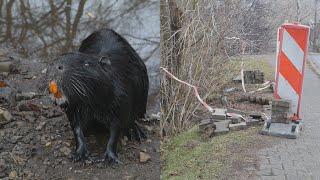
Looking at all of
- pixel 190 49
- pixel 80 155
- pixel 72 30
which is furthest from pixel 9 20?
pixel 190 49

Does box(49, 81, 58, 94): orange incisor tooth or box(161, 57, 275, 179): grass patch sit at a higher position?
A: box(49, 81, 58, 94): orange incisor tooth

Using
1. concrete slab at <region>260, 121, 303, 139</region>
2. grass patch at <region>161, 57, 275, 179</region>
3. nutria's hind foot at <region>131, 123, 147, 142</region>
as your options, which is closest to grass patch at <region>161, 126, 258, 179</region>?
grass patch at <region>161, 57, 275, 179</region>

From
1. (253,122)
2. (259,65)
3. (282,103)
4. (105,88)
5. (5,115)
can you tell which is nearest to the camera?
(5,115)

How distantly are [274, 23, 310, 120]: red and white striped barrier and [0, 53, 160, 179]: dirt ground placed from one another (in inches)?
118

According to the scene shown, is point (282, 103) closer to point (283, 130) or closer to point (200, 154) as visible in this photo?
point (283, 130)

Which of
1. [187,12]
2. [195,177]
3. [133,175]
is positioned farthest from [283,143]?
[133,175]

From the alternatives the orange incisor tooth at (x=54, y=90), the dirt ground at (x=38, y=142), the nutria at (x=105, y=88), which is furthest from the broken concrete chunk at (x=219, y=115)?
the orange incisor tooth at (x=54, y=90)

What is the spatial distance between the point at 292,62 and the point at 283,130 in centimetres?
68

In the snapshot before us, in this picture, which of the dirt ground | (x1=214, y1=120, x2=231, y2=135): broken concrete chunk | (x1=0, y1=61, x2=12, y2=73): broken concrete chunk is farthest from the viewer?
(x1=214, y1=120, x2=231, y2=135): broken concrete chunk

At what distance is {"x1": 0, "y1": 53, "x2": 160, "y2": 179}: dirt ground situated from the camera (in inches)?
68.5

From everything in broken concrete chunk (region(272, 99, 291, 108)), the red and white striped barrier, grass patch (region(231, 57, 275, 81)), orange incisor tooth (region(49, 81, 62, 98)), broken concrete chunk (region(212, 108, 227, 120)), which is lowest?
grass patch (region(231, 57, 275, 81))

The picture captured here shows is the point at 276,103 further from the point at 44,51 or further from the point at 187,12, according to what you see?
the point at 44,51

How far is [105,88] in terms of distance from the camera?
1929 millimetres

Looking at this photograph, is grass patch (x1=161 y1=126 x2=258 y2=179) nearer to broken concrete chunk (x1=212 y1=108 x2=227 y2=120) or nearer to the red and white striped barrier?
broken concrete chunk (x1=212 y1=108 x2=227 y2=120)
